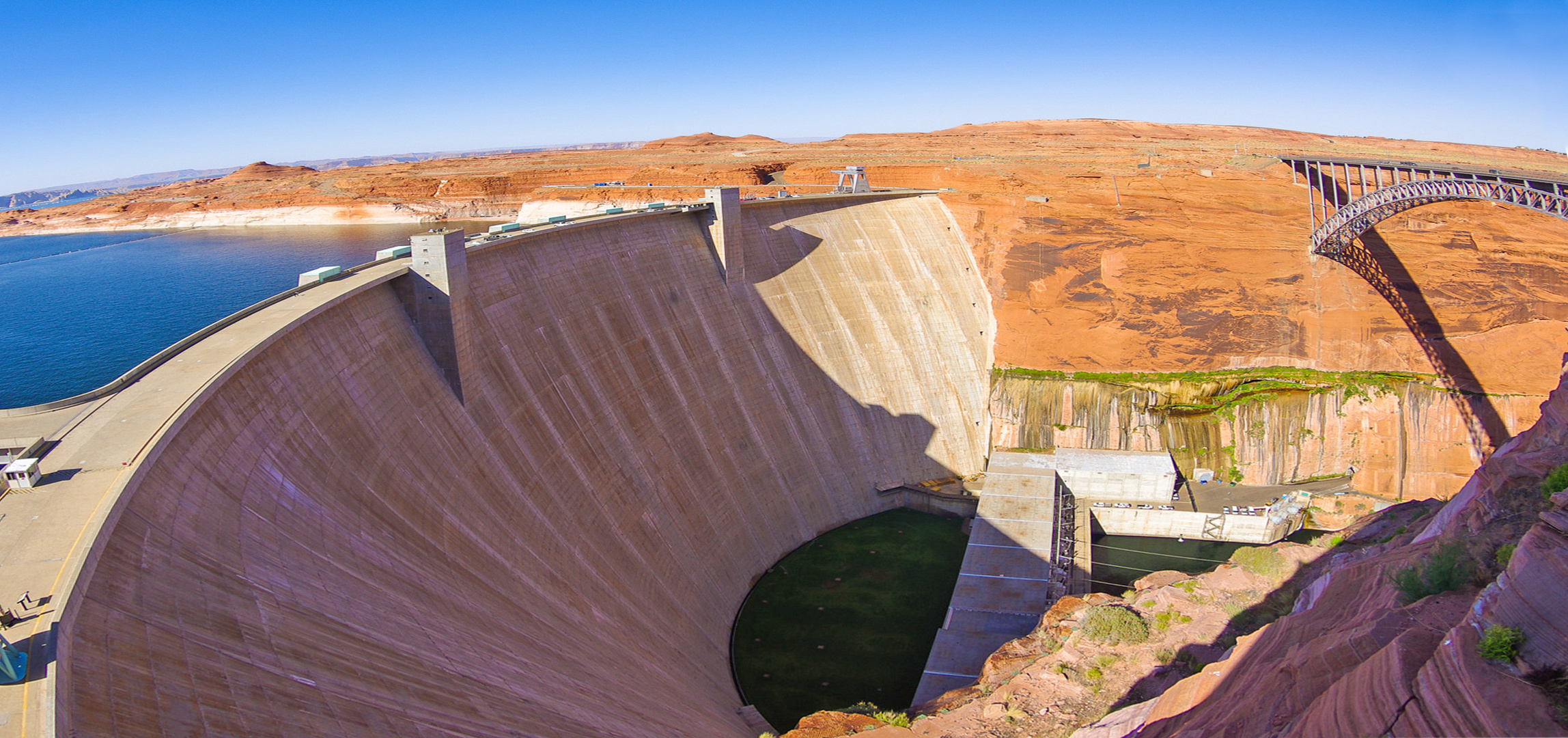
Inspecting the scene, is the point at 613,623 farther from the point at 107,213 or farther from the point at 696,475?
the point at 107,213

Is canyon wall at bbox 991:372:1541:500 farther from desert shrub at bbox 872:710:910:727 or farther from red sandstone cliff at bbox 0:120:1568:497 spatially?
desert shrub at bbox 872:710:910:727

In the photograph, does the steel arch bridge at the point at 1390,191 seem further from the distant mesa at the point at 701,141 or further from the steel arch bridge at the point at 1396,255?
the distant mesa at the point at 701,141

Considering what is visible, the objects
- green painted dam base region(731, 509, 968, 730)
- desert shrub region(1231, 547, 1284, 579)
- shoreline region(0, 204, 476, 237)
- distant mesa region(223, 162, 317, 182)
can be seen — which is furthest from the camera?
distant mesa region(223, 162, 317, 182)

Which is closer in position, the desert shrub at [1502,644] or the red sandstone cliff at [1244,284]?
the desert shrub at [1502,644]

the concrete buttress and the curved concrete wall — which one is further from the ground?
the concrete buttress

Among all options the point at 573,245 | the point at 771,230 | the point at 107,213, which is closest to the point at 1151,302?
the point at 771,230

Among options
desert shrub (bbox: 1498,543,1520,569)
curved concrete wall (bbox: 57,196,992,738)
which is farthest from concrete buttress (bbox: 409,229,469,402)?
desert shrub (bbox: 1498,543,1520,569)

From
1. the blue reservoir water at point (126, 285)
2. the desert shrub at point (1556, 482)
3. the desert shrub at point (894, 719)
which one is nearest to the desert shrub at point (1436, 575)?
the desert shrub at point (1556, 482)
